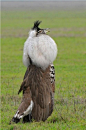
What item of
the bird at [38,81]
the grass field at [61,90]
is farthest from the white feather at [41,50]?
the grass field at [61,90]

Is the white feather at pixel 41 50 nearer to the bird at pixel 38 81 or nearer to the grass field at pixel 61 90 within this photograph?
the bird at pixel 38 81

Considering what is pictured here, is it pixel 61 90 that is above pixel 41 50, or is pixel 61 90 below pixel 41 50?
below

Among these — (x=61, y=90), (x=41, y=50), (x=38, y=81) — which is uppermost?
(x=41, y=50)

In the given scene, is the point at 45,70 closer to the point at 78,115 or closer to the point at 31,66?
the point at 31,66

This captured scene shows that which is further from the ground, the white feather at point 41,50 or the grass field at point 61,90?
the white feather at point 41,50

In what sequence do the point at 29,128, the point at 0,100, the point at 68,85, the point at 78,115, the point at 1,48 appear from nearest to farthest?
the point at 29,128, the point at 78,115, the point at 0,100, the point at 68,85, the point at 1,48

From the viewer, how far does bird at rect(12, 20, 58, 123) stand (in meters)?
6.16

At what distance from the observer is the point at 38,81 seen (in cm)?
625

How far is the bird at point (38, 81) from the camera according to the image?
20.2ft

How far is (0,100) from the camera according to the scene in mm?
8445

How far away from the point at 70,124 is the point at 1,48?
14167 mm

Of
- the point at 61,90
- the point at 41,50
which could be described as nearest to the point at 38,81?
the point at 41,50

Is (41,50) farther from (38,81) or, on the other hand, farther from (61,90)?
(61,90)

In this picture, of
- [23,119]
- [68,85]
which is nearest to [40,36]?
[23,119]
